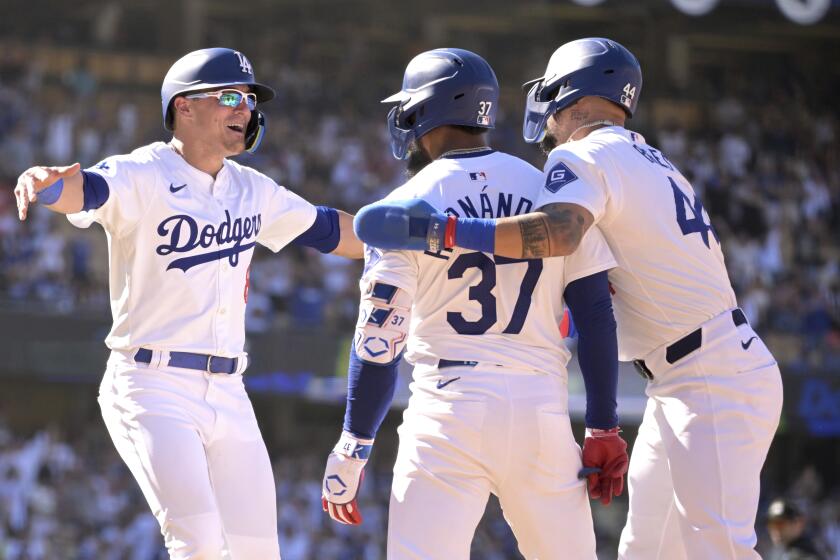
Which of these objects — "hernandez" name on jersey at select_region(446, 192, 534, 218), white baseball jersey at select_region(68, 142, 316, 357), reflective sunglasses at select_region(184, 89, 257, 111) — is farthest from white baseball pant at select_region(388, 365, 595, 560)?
reflective sunglasses at select_region(184, 89, 257, 111)

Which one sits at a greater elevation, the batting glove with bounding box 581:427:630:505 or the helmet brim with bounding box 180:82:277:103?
the helmet brim with bounding box 180:82:277:103

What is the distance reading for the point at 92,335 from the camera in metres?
14.7

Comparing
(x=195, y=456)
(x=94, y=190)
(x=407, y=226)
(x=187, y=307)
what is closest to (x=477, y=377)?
(x=407, y=226)

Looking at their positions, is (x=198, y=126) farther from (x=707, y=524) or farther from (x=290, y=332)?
(x=290, y=332)

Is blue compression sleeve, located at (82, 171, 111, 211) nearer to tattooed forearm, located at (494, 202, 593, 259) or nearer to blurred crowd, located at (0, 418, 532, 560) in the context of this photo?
tattooed forearm, located at (494, 202, 593, 259)

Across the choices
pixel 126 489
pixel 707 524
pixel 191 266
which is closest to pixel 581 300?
pixel 707 524

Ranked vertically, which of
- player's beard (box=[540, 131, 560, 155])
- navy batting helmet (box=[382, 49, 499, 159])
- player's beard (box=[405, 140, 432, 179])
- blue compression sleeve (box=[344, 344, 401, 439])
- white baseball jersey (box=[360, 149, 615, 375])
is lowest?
blue compression sleeve (box=[344, 344, 401, 439])

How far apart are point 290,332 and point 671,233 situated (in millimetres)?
11564

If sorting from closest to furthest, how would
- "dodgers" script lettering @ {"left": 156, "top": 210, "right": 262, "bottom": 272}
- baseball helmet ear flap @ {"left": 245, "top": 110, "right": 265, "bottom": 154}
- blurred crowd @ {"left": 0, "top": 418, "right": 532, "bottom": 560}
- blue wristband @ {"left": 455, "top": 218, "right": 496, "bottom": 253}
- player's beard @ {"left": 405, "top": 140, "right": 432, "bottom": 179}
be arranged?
blue wristband @ {"left": 455, "top": 218, "right": 496, "bottom": 253} < player's beard @ {"left": 405, "top": 140, "right": 432, "bottom": 179} < "dodgers" script lettering @ {"left": 156, "top": 210, "right": 262, "bottom": 272} < baseball helmet ear flap @ {"left": 245, "top": 110, "right": 265, "bottom": 154} < blurred crowd @ {"left": 0, "top": 418, "right": 532, "bottom": 560}

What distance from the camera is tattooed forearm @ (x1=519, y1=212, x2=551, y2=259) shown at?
358 cm

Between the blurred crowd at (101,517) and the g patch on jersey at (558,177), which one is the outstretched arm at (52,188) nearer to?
the g patch on jersey at (558,177)

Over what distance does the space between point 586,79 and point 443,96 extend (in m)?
0.53

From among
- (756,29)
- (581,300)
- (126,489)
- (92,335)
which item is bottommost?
(126,489)

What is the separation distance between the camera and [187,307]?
4453 millimetres
